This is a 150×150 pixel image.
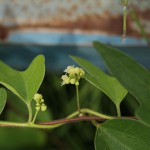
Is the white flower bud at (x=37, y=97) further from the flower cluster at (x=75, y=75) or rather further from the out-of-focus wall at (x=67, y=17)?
the out-of-focus wall at (x=67, y=17)

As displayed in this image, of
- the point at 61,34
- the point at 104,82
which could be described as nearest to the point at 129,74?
the point at 104,82

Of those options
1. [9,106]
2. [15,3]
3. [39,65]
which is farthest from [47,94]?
[39,65]

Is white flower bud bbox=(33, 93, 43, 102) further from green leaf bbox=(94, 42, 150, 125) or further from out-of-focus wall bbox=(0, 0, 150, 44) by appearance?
out-of-focus wall bbox=(0, 0, 150, 44)

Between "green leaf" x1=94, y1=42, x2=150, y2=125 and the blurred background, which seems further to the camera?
the blurred background

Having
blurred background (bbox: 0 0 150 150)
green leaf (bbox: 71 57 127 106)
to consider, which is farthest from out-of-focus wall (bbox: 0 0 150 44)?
green leaf (bbox: 71 57 127 106)

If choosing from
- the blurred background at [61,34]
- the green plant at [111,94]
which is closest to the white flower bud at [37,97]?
the green plant at [111,94]

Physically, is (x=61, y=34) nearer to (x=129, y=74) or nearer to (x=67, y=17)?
(x=67, y=17)
